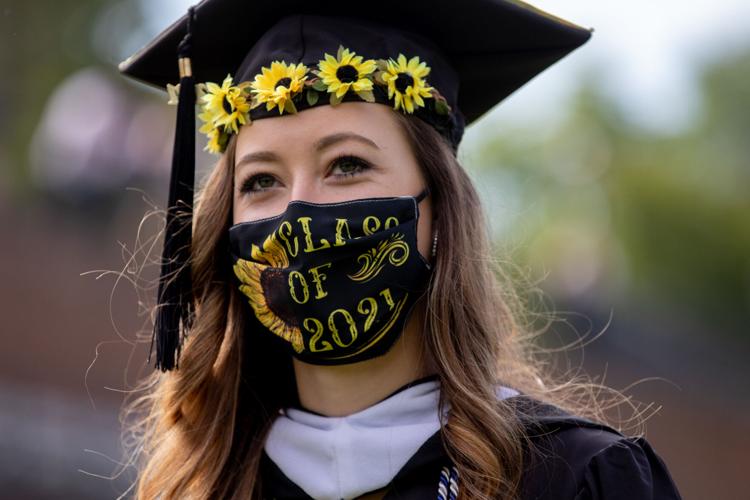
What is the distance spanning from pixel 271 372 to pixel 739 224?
23.6 m

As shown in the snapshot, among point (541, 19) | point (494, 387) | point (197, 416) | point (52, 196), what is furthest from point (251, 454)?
point (52, 196)

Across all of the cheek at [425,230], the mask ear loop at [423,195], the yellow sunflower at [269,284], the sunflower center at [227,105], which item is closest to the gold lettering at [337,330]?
the yellow sunflower at [269,284]

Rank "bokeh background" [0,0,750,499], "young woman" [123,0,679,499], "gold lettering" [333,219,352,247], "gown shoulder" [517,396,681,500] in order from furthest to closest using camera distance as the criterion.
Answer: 1. "bokeh background" [0,0,750,499]
2. "gold lettering" [333,219,352,247]
3. "young woman" [123,0,679,499]
4. "gown shoulder" [517,396,681,500]

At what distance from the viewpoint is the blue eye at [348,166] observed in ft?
10.5

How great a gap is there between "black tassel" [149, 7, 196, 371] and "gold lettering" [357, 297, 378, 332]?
0.73 m

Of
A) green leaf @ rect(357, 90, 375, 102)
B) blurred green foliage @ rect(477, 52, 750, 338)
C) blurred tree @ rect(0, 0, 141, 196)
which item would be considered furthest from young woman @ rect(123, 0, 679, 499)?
blurred green foliage @ rect(477, 52, 750, 338)

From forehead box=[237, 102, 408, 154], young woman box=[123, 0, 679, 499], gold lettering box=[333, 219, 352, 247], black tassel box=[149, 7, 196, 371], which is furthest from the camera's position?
black tassel box=[149, 7, 196, 371]

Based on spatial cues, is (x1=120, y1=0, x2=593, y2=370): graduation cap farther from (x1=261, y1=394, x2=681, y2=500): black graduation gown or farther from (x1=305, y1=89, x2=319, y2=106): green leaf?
(x1=261, y1=394, x2=681, y2=500): black graduation gown

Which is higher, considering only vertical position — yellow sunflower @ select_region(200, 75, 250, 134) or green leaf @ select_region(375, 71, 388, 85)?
green leaf @ select_region(375, 71, 388, 85)

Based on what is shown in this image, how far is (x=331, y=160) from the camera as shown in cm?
319

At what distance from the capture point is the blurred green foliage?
24719 millimetres

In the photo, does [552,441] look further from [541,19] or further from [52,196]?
[52,196]

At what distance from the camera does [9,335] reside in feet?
42.1

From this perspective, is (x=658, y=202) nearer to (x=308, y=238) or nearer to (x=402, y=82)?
(x=402, y=82)
